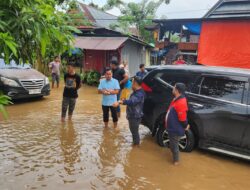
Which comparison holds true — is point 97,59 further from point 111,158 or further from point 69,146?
point 111,158

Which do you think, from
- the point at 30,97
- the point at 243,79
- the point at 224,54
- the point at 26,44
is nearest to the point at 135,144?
the point at 243,79

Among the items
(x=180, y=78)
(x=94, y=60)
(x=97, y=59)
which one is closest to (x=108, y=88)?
(x=180, y=78)

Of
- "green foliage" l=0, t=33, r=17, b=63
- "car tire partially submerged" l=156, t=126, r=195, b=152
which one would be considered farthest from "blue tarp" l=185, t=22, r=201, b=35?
"green foliage" l=0, t=33, r=17, b=63

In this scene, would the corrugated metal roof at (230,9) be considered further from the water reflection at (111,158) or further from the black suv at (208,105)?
the water reflection at (111,158)

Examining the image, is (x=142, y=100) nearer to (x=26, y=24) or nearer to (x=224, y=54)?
(x=26, y=24)

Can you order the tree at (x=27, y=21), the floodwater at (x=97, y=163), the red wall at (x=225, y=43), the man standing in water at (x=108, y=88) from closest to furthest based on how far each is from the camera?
the tree at (x=27, y=21), the floodwater at (x=97, y=163), the man standing in water at (x=108, y=88), the red wall at (x=225, y=43)

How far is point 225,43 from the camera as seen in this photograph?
52.5 ft

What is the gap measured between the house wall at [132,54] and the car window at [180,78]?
1311 centimetres

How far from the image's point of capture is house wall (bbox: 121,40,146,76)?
812 inches

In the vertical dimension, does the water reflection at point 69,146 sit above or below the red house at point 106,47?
below

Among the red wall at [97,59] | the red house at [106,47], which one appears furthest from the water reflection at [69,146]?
the red wall at [97,59]

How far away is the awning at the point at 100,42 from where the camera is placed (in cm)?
1840

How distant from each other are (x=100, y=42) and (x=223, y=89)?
13665mm

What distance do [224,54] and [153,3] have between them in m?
22.0
